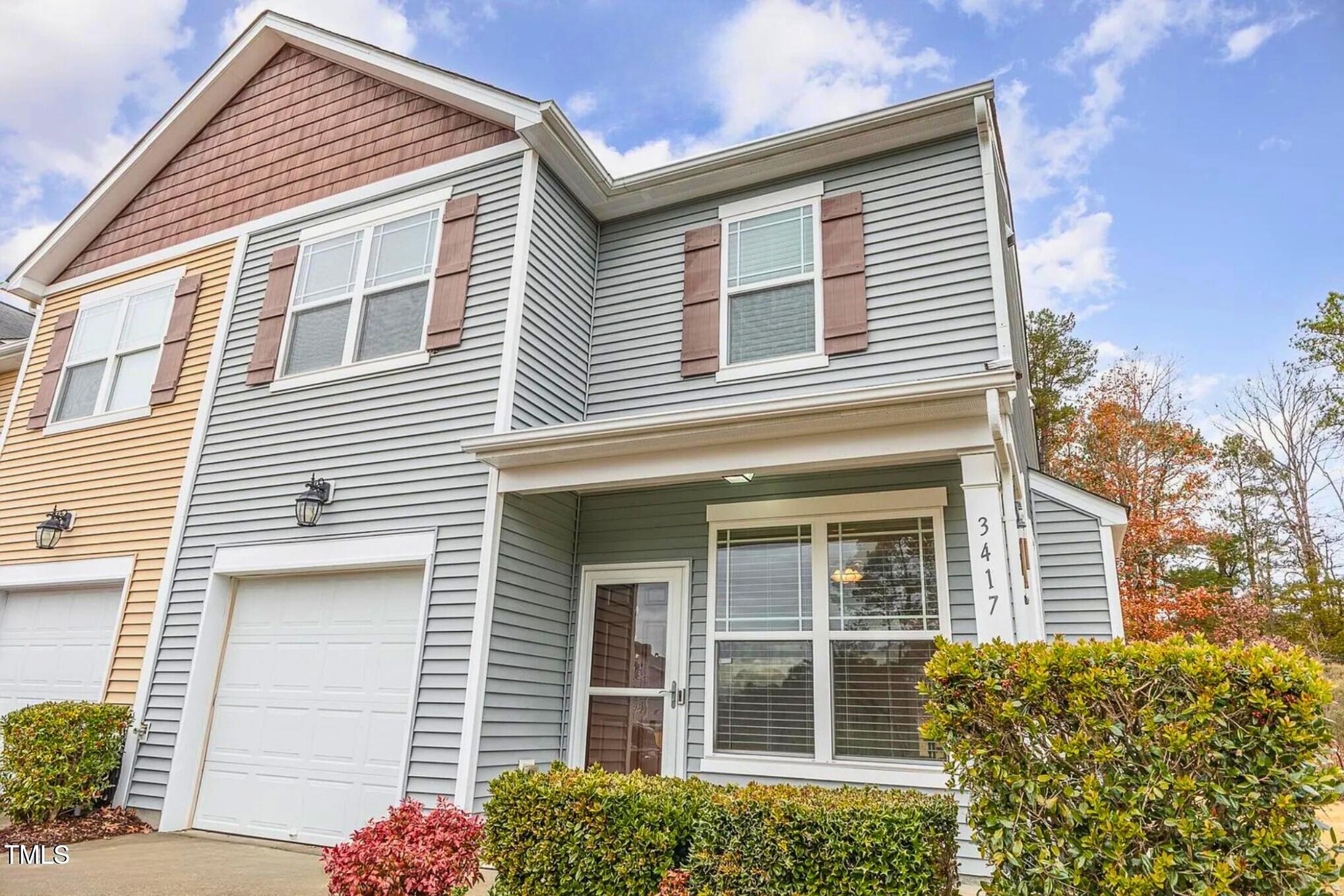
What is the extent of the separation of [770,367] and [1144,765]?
3.81 metres

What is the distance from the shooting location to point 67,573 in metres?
7.21

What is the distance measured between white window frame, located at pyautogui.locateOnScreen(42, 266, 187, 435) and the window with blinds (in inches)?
230

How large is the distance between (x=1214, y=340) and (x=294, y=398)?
2001cm

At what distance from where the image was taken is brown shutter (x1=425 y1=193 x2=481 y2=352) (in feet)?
19.8

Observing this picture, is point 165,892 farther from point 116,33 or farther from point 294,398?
point 116,33

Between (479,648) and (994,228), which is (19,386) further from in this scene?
(994,228)

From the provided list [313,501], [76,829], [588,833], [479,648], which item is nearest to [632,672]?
[479,648]

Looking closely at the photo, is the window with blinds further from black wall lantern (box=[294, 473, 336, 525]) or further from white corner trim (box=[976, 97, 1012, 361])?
black wall lantern (box=[294, 473, 336, 525])

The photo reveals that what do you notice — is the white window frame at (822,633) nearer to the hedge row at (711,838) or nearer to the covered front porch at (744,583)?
the covered front porch at (744,583)

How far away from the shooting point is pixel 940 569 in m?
5.00

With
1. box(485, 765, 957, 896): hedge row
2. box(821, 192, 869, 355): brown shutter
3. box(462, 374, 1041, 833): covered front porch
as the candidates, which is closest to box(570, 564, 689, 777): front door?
box(462, 374, 1041, 833): covered front porch

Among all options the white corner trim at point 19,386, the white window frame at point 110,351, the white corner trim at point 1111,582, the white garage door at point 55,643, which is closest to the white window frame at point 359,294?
the white window frame at point 110,351

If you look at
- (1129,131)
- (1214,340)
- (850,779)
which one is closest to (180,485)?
(850,779)

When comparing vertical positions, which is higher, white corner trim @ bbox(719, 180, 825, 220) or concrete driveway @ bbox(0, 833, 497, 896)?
white corner trim @ bbox(719, 180, 825, 220)
